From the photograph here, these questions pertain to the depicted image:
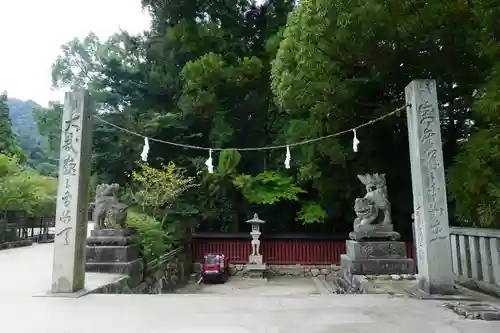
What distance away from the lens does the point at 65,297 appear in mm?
6070

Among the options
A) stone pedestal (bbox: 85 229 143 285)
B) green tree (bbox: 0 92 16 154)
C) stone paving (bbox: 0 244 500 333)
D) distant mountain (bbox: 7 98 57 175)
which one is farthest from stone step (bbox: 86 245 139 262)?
distant mountain (bbox: 7 98 57 175)

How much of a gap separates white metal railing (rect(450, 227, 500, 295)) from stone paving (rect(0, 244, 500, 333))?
68.7 inches

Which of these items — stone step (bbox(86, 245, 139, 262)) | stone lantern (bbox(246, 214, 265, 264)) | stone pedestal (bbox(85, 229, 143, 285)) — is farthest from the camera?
stone lantern (bbox(246, 214, 265, 264))

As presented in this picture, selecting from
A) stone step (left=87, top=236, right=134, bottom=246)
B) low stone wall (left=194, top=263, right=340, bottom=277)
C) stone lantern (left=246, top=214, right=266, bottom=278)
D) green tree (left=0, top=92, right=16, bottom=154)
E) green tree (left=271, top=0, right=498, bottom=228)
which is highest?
green tree (left=0, top=92, right=16, bottom=154)

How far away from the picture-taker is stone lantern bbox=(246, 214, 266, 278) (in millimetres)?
15450

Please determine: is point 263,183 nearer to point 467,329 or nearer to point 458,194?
point 458,194

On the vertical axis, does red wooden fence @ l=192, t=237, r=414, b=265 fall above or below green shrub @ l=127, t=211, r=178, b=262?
below

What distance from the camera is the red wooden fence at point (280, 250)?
1667 cm

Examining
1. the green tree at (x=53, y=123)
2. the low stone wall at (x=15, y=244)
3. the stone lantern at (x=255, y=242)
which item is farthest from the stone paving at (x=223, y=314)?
the green tree at (x=53, y=123)

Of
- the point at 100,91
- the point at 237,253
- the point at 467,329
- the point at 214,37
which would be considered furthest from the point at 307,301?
the point at 100,91

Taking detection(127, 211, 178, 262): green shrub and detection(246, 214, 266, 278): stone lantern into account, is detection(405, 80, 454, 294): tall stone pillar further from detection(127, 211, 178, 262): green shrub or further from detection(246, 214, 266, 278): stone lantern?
detection(246, 214, 266, 278): stone lantern

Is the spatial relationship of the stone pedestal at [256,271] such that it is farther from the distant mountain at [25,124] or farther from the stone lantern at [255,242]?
the distant mountain at [25,124]

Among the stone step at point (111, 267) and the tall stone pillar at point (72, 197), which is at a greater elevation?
the tall stone pillar at point (72, 197)

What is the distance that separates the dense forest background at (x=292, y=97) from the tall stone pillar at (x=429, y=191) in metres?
0.45
